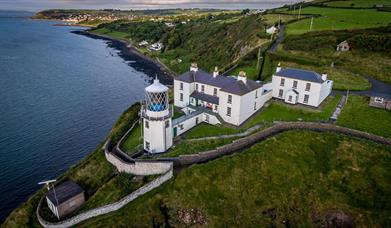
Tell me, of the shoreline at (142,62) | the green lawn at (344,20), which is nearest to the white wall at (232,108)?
the shoreline at (142,62)

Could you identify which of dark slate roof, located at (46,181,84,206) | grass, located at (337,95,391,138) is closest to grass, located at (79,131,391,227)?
dark slate roof, located at (46,181,84,206)

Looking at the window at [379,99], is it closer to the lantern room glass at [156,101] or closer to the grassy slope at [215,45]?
the lantern room glass at [156,101]

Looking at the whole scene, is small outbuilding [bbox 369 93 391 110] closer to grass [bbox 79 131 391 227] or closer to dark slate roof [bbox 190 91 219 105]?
grass [bbox 79 131 391 227]

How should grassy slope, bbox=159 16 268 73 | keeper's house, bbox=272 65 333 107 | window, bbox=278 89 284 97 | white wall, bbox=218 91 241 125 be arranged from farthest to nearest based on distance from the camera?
1. grassy slope, bbox=159 16 268 73
2. window, bbox=278 89 284 97
3. keeper's house, bbox=272 65 333 107
4. white wall, bbox=218 91 241 125

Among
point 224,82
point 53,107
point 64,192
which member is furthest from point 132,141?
point 53,107

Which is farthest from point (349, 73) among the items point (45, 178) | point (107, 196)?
point (45, 178)

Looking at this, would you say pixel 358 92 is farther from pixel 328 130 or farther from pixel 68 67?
pixel 68 67
